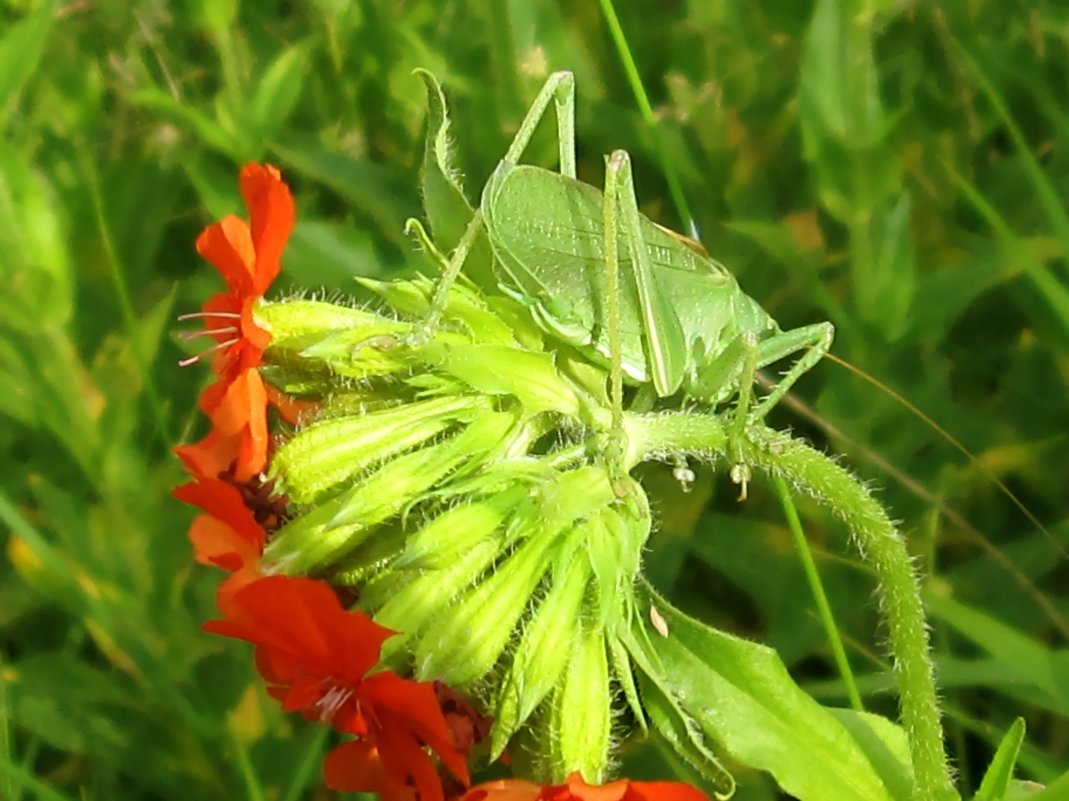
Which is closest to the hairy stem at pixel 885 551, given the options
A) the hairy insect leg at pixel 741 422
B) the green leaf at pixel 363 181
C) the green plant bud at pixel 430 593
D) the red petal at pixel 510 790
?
the hairy insect leg at pixel 741 422

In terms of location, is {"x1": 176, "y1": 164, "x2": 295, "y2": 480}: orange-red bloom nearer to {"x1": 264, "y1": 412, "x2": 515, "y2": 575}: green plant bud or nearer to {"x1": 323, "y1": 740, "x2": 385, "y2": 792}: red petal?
{"x1": 264, "y1": 412, "x2": 515, "y2": 575}: green plant bud

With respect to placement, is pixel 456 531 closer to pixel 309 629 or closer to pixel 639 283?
pixel 309 629

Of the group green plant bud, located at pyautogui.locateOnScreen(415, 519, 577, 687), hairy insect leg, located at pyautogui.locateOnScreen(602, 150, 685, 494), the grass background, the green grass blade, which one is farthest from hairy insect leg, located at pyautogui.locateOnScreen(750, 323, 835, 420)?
green plant bud, located at pyautogui.locateOnScreen(415, 519, 577, 687)

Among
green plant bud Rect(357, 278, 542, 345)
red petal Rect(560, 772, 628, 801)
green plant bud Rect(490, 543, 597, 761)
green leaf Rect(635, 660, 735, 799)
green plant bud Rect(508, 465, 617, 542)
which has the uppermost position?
green plant bud Rect(357, 278, 542, 345)

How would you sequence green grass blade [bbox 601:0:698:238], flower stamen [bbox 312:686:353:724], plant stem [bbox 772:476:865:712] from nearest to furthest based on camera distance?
flower stamen [bbox 312:686:353:724]
plant stem [bbox 772:476:865:712]
green grass blade [bbox 601:0:698:238]

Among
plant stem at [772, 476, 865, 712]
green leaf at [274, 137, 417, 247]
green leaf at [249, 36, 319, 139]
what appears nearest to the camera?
plant stem at [772, 476, 865, 712]

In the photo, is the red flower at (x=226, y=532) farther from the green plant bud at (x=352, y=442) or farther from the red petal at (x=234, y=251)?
the red petal at (x=234, y=251)

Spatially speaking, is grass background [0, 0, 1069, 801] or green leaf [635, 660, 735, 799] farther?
grass background [0, 0, 1069, 801]
